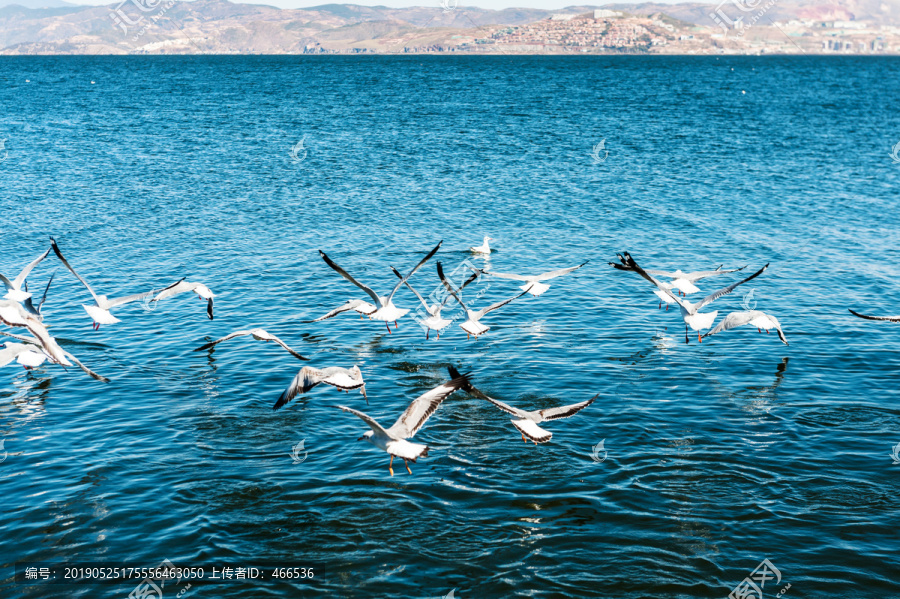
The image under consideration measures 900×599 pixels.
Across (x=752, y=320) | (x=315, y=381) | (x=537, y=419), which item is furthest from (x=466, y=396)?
(x=752, y=320)

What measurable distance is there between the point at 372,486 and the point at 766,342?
44.0ft

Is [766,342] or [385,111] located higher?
[385,111]

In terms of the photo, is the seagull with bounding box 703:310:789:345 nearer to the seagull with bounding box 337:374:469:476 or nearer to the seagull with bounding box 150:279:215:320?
the seagull with bounding box 337:374:469:476

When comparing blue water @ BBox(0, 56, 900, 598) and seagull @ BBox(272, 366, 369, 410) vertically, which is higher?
seagull @ BBox(272, 366, 369, 410)

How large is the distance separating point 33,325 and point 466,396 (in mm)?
10823

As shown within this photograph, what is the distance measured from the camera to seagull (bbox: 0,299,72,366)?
57.9 ft

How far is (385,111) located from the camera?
84812mm

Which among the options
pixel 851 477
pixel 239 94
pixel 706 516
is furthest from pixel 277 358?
pixel 239 94

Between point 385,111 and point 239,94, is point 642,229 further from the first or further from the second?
point 239,94

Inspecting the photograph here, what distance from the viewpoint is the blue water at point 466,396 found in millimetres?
11930

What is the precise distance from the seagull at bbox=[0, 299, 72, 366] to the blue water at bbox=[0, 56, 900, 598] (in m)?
0.95

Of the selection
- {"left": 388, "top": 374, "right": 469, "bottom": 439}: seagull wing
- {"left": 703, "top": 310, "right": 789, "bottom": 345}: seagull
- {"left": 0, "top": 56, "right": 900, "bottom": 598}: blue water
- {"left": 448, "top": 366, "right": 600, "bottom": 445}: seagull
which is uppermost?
{"left": 388, "top": 374, "right": 469, "bottom": 439}: seagull wing

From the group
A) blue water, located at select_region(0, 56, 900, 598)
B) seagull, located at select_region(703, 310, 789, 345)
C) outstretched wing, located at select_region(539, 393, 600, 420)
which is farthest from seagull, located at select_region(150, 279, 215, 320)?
seagull, located at select_region(703, 310, 789, 345)

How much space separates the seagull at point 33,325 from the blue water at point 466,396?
0.95 metres
